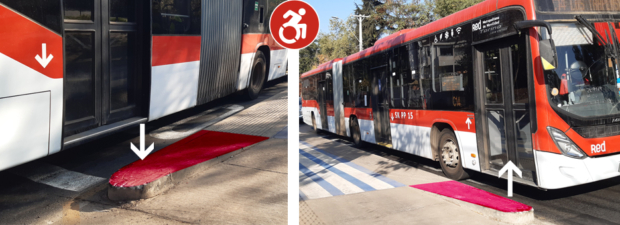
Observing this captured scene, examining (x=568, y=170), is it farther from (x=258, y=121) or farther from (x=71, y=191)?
(x=258, y=121)

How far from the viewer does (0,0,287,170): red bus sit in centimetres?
549

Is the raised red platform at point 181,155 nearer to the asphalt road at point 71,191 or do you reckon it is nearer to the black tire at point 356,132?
the asphalt road at point 71,191

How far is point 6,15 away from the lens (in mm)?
5246

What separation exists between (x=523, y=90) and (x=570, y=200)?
1732 millimetres

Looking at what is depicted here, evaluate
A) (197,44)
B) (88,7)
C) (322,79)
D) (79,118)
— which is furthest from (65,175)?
(322,79)

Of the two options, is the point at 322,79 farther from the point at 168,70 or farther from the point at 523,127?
the point at 523,127

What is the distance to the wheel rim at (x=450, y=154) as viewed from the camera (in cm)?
755

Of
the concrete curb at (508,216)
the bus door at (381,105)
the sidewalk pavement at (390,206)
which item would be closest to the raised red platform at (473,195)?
the concrete curb at (508,216)

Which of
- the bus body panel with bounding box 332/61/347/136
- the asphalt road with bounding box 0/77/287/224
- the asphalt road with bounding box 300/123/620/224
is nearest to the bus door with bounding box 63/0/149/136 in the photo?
the asphalt road with bounding box 0/77/287/224

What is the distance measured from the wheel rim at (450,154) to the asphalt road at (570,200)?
0.41 metres

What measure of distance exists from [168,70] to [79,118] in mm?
2425

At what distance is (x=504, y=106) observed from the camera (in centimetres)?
616

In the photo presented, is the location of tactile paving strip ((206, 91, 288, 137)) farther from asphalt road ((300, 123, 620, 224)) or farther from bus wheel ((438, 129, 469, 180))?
asphalt road ((300, 123, 620, 224))

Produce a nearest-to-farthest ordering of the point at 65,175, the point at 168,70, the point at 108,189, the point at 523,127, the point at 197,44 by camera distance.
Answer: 1. the point at 523,127
2. the point at 108,189
3. the point at 65,175
4. the point at 168,70
5. the point at 197,44
